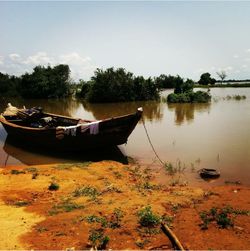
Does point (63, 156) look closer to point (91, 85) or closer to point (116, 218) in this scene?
point (116, 218)

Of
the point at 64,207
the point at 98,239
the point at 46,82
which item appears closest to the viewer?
the point at 98,239

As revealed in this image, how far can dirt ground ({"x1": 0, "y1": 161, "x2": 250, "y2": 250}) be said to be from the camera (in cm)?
555

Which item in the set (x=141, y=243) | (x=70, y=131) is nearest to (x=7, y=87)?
(x=70, y=131)

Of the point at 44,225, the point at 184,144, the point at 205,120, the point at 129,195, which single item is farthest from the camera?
the point at 205,120

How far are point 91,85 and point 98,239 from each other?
118ft

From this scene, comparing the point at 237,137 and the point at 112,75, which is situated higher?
the point at 112,75

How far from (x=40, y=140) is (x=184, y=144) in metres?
6.37

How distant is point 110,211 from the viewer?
22.3ft

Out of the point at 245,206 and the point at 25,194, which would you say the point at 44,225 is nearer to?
the point at 25,194

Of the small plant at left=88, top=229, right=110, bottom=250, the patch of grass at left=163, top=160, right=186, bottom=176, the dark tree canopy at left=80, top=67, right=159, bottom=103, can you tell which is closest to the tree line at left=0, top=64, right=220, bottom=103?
the dark tree canopy at left=80, top=67, right=159, bottom=103

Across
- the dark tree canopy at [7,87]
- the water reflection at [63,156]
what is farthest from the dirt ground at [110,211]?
the dark tree canopy at [7,87]

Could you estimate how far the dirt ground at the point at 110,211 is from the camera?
18.2 feet

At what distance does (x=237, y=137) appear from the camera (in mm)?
15648

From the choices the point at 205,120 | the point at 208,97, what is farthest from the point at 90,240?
the point at 208,97
